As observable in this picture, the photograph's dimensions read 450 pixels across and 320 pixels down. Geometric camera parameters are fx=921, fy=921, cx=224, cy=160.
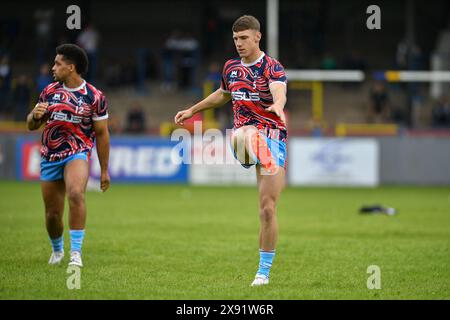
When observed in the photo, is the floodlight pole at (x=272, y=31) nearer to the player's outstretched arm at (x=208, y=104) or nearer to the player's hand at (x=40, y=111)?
the player's outstretched arm at (x=208, y=104)

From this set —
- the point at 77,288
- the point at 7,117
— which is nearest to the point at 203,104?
the point at 77,288

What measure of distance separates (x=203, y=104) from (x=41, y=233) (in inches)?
→ 185

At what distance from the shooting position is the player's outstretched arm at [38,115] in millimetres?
9383

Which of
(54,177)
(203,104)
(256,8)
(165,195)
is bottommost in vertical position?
(165,195)

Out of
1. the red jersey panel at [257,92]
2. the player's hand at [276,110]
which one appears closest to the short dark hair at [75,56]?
the red jersey panel at [257,92]

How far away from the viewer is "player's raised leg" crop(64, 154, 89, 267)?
9.52 meters

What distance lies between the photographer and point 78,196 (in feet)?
31.2

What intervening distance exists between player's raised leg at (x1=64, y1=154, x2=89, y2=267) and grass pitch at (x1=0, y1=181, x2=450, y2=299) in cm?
25

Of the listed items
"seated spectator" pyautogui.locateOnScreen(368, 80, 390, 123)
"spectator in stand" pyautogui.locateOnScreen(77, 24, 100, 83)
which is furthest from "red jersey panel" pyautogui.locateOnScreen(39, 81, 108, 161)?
"spectator in stand" pyautogui.locateOnScreen(77, 24, 100, 83)

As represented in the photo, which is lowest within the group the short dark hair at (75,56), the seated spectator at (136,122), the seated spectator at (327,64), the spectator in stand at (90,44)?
the seated spectator at (136,122)

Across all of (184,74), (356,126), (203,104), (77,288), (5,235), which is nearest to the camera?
(77,288)

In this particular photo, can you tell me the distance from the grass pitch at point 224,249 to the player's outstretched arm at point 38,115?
1.50 metres

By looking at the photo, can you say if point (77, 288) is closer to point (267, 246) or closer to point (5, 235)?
point (267, 246)
